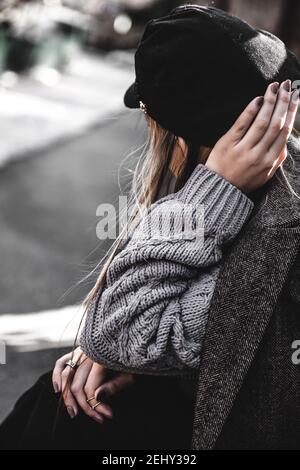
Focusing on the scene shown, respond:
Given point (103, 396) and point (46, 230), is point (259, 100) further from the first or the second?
point (46, 230)

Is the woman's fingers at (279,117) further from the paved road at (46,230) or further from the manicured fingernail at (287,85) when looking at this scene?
the paved road at (46,230)

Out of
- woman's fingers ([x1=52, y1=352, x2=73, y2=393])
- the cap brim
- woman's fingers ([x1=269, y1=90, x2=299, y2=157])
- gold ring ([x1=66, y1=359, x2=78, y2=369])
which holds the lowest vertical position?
woman's fingers ([x1=52, y1=352, x2=73, y2=393])

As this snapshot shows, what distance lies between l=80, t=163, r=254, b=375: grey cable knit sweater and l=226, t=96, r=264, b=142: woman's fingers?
10 centimetres

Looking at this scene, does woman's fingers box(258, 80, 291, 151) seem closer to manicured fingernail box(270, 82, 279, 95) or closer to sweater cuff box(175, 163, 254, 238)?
manicured fingernail box(270, 82, 279, 95)

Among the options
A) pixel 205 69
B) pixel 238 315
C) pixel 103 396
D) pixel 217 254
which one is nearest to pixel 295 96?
pixel 205 69

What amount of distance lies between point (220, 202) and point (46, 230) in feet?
12.4

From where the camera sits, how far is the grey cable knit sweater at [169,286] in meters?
1.33

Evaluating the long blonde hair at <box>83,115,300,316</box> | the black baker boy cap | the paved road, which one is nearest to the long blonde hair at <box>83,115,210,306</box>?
the long blonde hair at <box>83,115,300,316</box>

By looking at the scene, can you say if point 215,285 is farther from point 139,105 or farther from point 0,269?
point 0,269

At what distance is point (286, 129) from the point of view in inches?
54.1

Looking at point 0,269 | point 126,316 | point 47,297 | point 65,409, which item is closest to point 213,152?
point 126,316

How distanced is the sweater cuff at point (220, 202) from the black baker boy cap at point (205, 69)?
0.10 m

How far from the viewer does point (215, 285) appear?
1.36 meters

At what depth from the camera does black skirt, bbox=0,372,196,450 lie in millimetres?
1521
